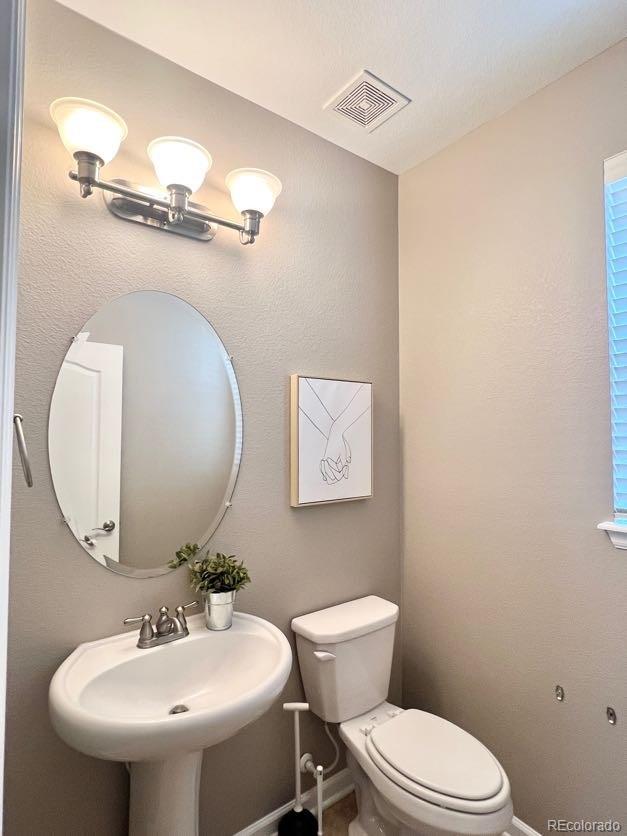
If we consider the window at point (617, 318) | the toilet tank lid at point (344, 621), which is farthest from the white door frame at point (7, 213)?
the window at point (617, 318)

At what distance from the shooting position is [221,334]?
5.00ft

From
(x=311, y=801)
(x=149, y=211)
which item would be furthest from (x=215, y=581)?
(x=149, y=211)

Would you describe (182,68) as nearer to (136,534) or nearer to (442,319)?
(442,319)

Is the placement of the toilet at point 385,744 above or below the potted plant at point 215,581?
below

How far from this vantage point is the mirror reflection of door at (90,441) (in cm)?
123

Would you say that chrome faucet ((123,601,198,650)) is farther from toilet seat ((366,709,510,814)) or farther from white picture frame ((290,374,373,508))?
toilet seat ((366,709,510,814))

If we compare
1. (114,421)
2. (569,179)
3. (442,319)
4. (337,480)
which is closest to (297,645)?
(337,480)

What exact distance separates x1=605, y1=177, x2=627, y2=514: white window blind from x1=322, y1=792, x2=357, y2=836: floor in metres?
1.45

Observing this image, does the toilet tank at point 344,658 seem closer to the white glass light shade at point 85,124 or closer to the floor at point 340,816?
the floor at point 340,816

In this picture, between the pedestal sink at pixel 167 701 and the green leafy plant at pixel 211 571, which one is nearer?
the pedestal sink at pixel 167 701

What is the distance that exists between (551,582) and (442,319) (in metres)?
1.05

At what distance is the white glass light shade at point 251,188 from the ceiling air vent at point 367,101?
423 millimetres

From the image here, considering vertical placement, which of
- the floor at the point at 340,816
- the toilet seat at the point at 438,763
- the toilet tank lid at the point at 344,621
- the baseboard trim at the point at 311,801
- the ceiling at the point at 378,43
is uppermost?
the ceiling at the point at 378,43
